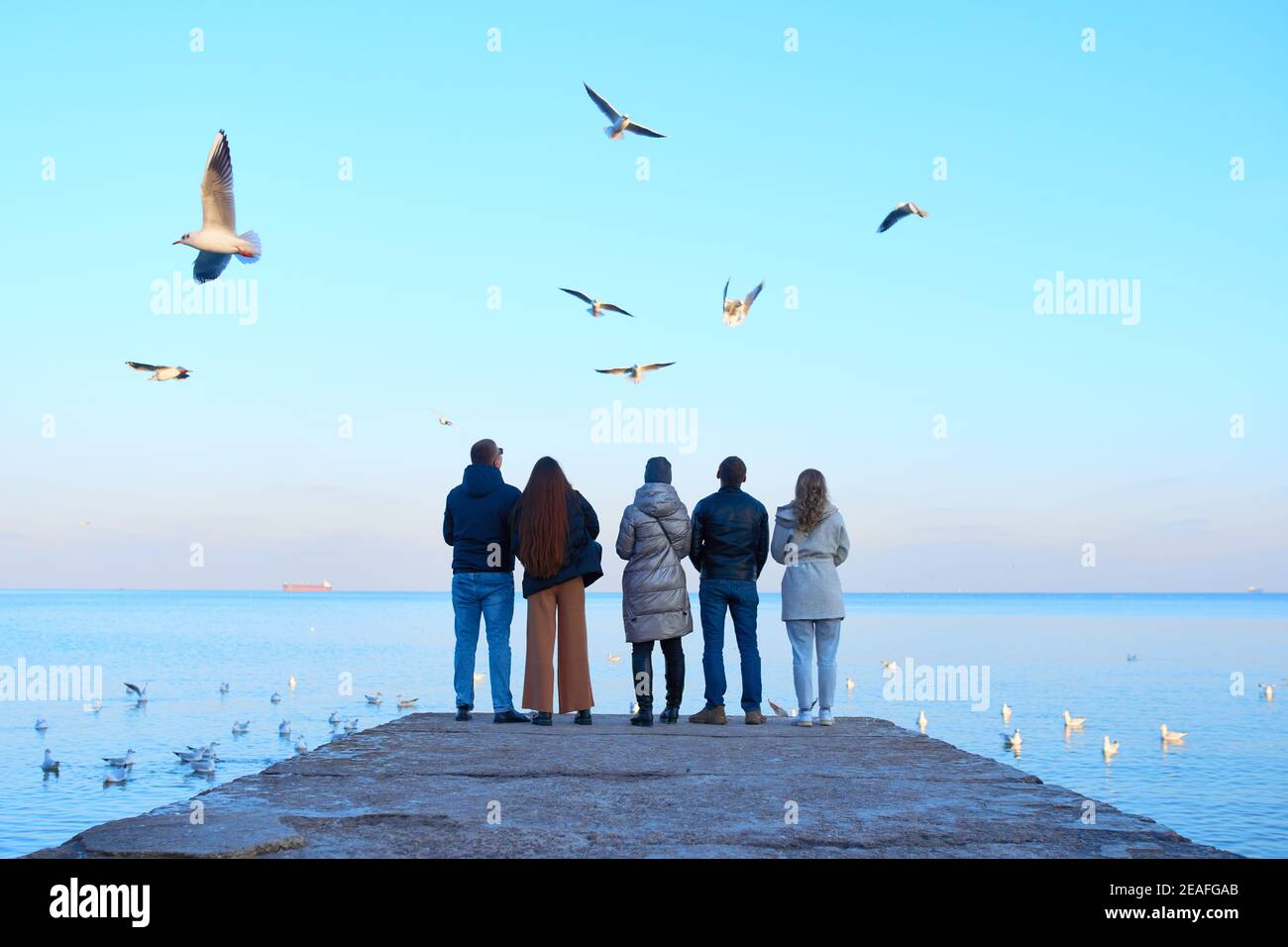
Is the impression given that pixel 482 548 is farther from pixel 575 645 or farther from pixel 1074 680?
pixel 1074 680

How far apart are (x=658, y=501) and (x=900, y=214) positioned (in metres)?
8.31

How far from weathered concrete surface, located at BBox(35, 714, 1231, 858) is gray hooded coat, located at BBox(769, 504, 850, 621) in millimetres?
1239

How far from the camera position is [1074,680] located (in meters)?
42.7

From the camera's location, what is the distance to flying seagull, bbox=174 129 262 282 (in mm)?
12289

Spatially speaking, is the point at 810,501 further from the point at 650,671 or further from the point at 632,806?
the point at 632,806

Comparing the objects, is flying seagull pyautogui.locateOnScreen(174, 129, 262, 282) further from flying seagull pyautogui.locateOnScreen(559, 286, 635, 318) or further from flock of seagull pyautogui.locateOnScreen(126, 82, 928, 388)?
flying seagull pyautogui.locateOnScreen(559, 286, 635, 318)

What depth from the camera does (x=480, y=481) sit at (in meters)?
9.71

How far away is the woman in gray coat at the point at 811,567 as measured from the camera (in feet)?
31.2

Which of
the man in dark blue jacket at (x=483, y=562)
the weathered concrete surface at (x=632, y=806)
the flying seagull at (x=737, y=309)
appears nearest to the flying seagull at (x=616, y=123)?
the flying seagull at (x=737, y=309)

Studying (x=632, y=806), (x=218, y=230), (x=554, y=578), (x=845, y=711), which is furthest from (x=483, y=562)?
(x=845, y=711)
